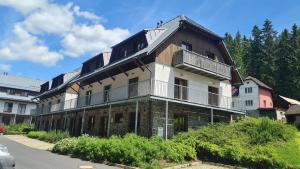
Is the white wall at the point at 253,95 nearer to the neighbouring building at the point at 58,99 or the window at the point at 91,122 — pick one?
the neighbouring building at the point at 58,99

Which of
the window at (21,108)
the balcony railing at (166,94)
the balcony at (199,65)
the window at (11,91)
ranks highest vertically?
the window at (11,91)

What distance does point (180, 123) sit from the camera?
2170 cm

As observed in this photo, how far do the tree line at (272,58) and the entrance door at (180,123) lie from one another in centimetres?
3893

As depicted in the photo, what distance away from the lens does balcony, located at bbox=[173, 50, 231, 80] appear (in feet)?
69.5

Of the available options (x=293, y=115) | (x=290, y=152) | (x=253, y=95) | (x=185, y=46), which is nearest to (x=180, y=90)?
(x=185, y=46)

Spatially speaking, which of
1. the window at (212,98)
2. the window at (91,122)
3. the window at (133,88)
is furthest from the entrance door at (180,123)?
the window at (91,122)

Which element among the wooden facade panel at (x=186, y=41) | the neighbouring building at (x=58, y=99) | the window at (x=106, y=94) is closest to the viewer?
the wooden facade panel at (x=186, y=41)

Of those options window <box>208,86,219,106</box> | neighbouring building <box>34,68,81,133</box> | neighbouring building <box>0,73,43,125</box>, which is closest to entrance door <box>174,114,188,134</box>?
window <box>208,86,219,106</box>

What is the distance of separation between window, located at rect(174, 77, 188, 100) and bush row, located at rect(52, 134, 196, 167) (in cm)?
623

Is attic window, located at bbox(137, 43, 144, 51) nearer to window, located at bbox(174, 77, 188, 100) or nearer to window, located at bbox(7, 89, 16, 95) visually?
window, located at bbox(174, 77, 188, 100)

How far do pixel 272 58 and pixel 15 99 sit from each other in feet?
179

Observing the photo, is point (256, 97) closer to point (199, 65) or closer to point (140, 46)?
point (199, 65)

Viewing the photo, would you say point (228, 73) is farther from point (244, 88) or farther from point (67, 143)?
point (244, 88)

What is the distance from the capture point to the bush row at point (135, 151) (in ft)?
44.2
